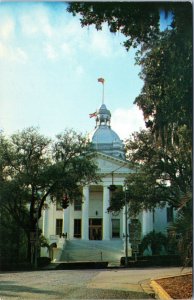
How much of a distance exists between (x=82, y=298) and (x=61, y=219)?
72.4 ft

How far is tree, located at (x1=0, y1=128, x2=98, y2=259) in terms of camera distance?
19812 millimetres

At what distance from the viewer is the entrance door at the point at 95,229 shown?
3581cm

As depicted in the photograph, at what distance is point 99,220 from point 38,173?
16.0 meters

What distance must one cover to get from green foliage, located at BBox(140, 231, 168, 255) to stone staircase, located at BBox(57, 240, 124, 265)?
6.00 feet

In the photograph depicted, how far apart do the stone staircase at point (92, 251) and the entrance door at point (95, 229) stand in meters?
3.17

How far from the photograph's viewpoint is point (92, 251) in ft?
96.6

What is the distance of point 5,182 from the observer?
19.4m

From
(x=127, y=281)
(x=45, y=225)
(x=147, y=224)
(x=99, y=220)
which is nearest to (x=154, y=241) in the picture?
(x=147, y=224)

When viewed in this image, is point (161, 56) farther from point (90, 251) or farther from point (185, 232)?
point (90, 251)

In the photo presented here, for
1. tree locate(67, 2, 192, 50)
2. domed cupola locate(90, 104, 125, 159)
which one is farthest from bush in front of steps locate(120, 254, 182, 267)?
tree locate(67, 2, 192, 50)

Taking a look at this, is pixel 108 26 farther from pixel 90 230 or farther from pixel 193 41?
pixel 90 230

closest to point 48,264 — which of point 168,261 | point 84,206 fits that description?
point 168,261

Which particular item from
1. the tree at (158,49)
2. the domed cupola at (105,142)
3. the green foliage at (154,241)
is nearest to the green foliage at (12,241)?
the domed cupola at (105,142)

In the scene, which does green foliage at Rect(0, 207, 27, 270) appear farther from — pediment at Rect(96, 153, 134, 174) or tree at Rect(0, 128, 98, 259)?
pediment at Rect(96, 153, 134, 174)
